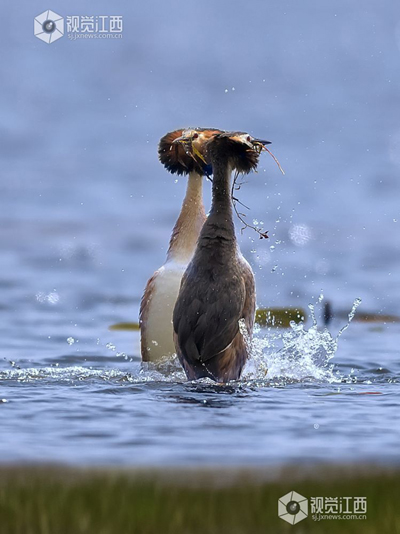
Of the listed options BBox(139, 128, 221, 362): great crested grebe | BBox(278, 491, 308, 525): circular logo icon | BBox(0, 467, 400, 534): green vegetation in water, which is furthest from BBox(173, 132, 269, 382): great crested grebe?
BBox(278, 491, 308, 525): circular logo icon

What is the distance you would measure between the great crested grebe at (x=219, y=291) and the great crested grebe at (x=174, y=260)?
0.87 metres

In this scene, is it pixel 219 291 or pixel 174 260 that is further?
pixel 174 260

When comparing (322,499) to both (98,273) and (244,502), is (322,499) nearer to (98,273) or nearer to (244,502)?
(244,502)

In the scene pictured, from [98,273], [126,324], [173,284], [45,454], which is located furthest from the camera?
[98,273]

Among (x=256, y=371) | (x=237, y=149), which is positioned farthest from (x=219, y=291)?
(x=256, y=371)

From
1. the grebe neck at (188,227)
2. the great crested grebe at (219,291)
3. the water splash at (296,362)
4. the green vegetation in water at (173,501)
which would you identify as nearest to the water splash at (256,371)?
the water splash at (296,362)

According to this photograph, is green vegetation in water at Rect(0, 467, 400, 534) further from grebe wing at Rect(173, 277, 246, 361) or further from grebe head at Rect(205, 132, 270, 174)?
grebe head at Rect(205, 132, 270, 174)

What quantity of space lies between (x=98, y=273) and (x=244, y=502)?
15.3m

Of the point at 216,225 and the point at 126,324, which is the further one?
the point at 126,324

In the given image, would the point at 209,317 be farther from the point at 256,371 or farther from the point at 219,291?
the point at 256,371

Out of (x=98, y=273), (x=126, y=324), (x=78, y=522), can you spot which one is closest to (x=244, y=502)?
(x=78, y=522)

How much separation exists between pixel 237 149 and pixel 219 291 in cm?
111

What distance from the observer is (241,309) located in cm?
812

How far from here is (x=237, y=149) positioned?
8211mm
